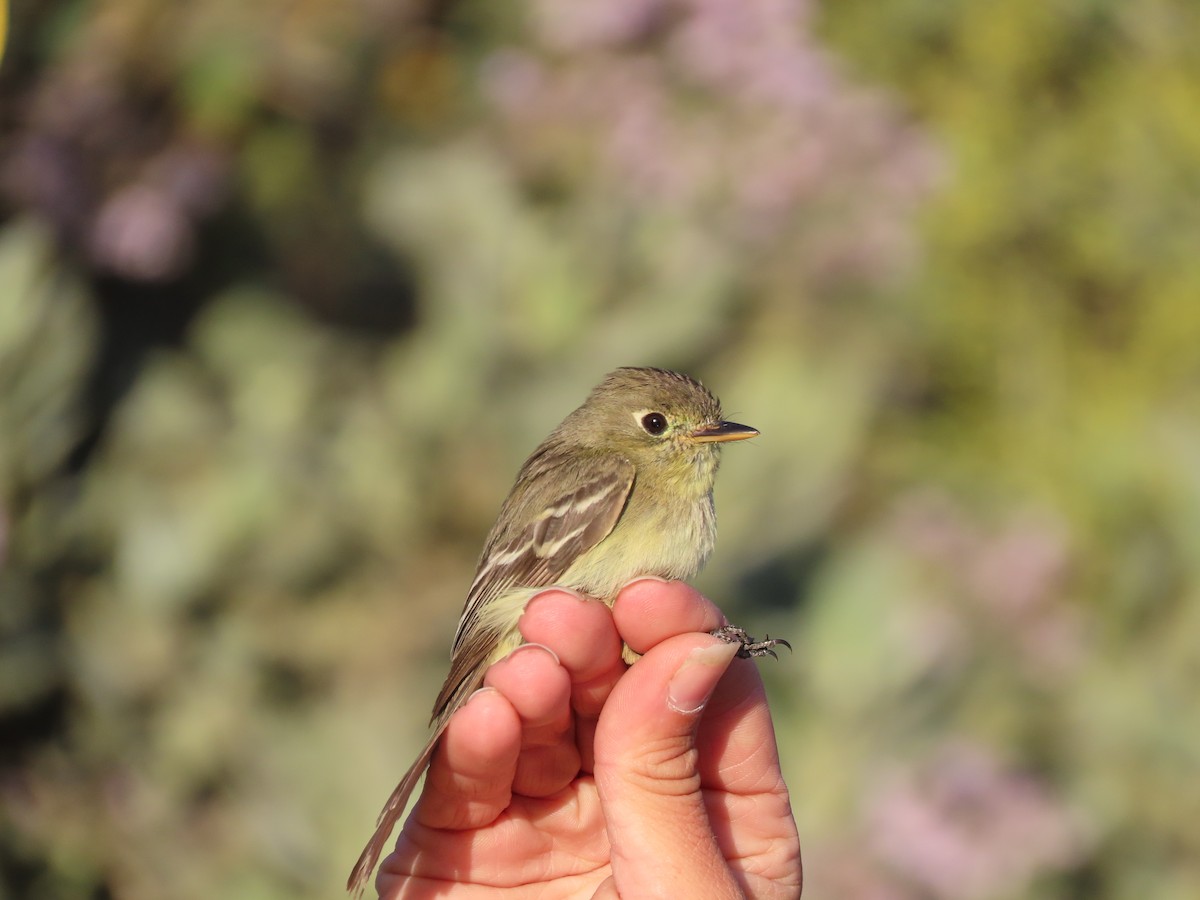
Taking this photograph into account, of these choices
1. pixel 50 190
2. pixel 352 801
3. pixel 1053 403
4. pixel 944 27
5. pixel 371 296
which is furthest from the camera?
pixel 944 27

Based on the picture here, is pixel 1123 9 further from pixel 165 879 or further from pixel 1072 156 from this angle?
pixel 165 879

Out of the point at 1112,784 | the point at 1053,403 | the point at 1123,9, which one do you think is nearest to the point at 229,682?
the point at 1112,784

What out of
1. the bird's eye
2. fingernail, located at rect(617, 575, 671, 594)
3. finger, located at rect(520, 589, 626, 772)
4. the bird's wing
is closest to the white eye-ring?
the bird's eye

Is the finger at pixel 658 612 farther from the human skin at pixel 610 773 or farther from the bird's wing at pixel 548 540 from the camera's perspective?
the bird's wing at pixel 548 540

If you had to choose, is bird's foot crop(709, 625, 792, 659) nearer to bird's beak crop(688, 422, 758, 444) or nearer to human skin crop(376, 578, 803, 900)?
human skin crop(376, 578, 803, 900)

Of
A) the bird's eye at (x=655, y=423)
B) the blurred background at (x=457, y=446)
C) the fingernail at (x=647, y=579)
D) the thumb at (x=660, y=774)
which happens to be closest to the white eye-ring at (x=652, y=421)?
the bird's eye at (x=655, y=423)

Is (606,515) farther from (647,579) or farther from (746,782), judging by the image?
(746,782)

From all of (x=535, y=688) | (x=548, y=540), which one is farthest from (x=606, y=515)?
(x=535, y=688)
